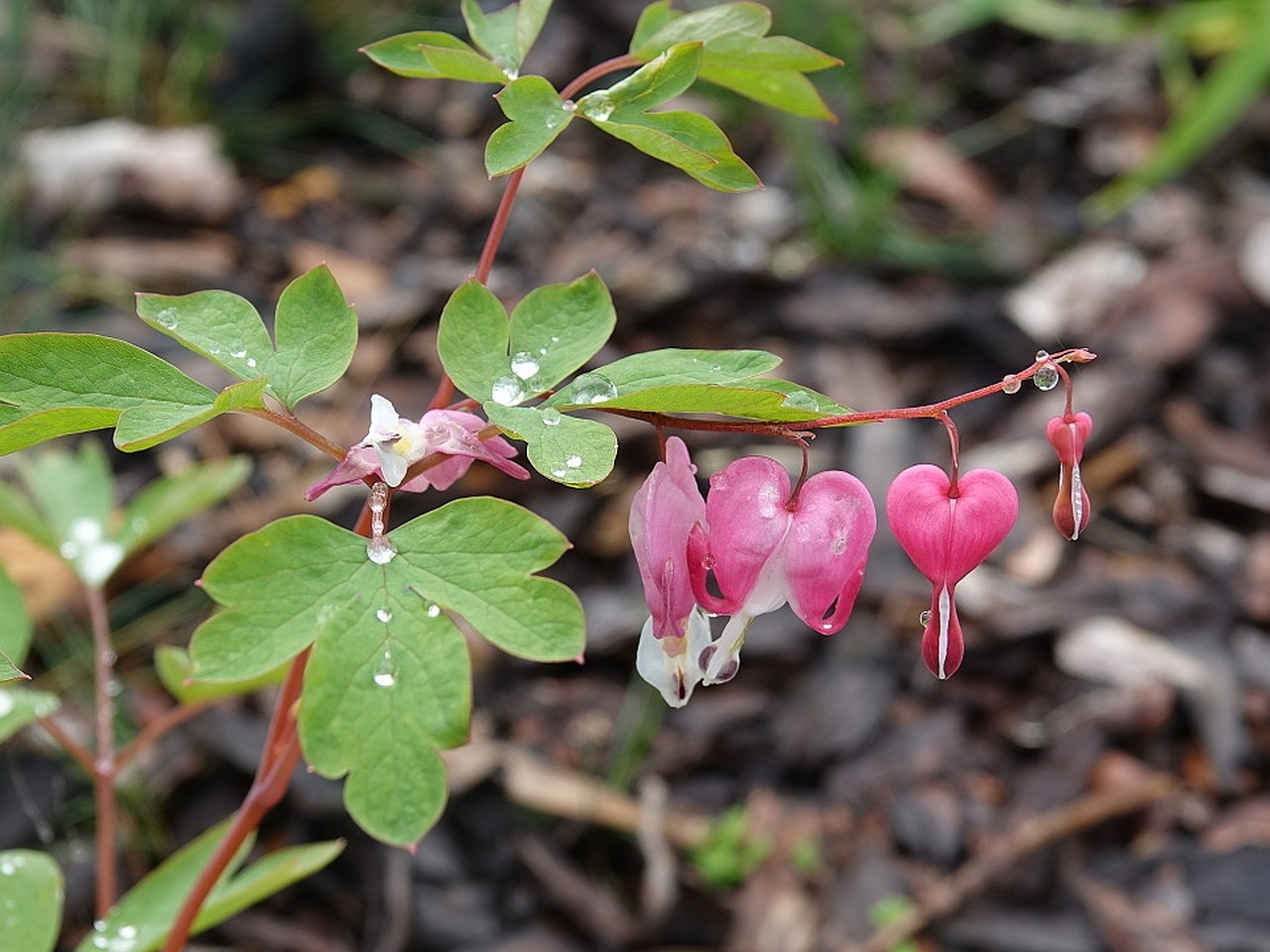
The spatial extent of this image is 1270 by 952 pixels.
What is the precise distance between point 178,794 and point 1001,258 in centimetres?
218

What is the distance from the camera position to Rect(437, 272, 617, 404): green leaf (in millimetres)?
847

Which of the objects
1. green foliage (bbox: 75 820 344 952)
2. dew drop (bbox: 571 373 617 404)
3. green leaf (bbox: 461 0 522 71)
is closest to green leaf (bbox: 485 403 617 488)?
dew drop (bbox: 571 373 617 404)

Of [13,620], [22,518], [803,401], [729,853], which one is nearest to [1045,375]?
[803,401]

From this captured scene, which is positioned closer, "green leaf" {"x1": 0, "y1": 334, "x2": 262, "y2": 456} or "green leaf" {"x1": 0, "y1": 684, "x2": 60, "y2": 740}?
"green leaf" {"x1": 0, "y1": 334, "x2": 262, "y2": 456}

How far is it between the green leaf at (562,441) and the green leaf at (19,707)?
0.62 meters

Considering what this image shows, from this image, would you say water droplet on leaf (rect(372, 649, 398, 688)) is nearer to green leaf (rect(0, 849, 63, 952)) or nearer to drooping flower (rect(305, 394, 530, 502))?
drooping flower (rect(305, 394, 530, 502))

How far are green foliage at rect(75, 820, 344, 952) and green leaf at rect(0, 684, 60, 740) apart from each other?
0.19 m

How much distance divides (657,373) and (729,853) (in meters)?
1.27

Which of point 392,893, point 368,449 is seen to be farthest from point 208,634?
point 392,893

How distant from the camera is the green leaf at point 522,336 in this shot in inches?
33.4

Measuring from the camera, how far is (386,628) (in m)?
0.77

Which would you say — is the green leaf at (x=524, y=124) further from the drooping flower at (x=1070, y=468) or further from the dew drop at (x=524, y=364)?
the drooping flower at (x=1070, y=468)

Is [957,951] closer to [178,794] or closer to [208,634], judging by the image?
[178,794]

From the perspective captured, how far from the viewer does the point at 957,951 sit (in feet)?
6.08
